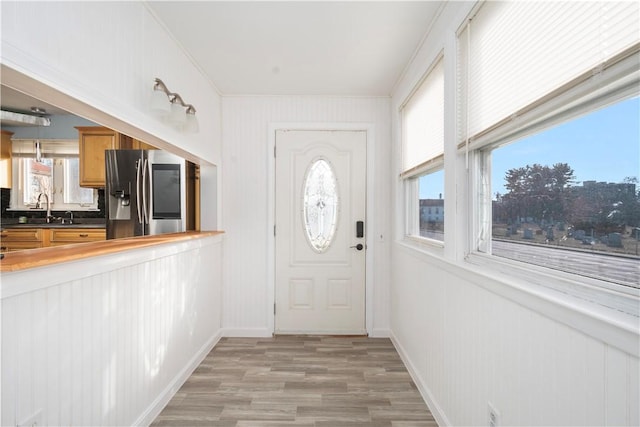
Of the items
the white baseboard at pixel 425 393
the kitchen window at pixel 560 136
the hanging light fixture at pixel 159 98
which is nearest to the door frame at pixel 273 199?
the white baseboard at pixel 425 393

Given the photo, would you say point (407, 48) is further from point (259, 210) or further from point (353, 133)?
point (259, 210)

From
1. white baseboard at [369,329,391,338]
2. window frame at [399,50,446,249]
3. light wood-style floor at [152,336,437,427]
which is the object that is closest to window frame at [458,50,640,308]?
window frame at [399,50,446,249]

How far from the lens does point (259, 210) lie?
3.63 m

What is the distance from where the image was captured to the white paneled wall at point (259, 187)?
362 cm

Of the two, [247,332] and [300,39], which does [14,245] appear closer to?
[247,332]

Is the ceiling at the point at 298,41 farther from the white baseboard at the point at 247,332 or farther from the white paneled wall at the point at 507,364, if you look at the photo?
the white baseboard at the point at 247,332

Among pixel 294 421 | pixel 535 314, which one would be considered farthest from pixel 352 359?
pixel 535 314

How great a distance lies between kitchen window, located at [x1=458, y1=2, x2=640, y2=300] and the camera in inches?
34.8

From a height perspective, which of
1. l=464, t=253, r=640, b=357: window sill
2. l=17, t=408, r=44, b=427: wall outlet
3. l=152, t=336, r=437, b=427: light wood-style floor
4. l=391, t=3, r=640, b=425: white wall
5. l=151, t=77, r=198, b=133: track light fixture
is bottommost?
l=152, t=336, r=437, b=427: light wood-style floor

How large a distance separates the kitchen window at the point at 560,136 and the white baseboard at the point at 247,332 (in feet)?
8.73

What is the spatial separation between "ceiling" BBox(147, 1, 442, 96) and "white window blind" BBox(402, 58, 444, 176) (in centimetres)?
33

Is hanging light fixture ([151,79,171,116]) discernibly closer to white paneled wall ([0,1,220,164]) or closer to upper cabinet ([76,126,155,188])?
white paneled wall ([0,1,220,164])

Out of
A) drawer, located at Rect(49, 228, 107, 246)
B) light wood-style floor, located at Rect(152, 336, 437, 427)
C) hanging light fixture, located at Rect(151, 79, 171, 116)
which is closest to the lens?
hanging light fixture, located at Rect(151, 79, 171, 116)

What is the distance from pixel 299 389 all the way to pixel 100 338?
1.49 meters
